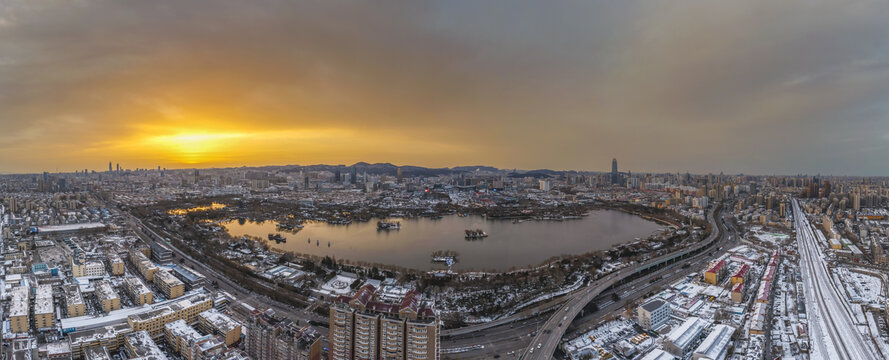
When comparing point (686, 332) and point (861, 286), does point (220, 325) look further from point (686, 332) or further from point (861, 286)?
point (861, 286)

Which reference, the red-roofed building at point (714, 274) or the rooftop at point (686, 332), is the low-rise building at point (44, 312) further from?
the red-roofed building at point (714, 274)

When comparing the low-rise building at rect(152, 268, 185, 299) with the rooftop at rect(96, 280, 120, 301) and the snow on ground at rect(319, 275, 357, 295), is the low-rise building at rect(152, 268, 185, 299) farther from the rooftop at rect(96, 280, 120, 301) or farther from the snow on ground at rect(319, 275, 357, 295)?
the snow on ground at rect(319, 275, 357, 295)

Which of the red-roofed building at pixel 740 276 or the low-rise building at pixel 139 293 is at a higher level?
the red-roofed building at pixel 740 276

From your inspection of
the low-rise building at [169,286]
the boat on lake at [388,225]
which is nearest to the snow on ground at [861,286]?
the low-rise building at [169,286]

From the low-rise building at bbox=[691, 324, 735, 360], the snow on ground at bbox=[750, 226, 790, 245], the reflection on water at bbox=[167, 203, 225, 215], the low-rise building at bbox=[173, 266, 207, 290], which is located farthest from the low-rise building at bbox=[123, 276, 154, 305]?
the snow on ground at bbox=[750, 226, 790, 245]

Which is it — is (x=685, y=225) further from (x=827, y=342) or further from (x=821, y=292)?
(x=827, y=342)

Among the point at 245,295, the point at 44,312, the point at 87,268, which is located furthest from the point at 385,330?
the point at 87,268
